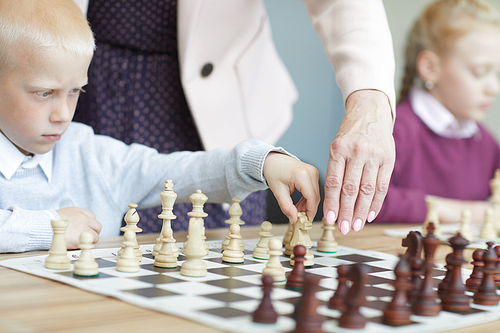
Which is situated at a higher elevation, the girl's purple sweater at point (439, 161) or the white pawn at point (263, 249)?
the girl's purple sweater at point (439, 161)

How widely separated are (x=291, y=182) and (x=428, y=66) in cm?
189

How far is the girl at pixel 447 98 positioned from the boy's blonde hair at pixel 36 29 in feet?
5.63

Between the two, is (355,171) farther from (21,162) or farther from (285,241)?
(21,162)

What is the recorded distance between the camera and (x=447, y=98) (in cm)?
275

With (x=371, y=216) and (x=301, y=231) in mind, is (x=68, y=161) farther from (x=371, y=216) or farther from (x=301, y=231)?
(x=371, y=216)

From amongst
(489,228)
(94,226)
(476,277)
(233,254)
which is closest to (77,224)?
(94,226)

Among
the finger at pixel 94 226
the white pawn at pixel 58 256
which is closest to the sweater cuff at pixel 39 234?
the finger at pixel 94 226

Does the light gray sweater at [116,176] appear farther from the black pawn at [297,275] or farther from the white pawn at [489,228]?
the white pawn at [489,228]

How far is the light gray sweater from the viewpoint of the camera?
4.54 feet

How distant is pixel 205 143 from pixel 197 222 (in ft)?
2.35

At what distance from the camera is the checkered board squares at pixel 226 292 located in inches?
26.2

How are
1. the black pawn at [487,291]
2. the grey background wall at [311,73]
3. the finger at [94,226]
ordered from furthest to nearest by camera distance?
1. the grey background wall at [311,73]
2. the finger at [94,226]
3. the black pawn at [487,291]

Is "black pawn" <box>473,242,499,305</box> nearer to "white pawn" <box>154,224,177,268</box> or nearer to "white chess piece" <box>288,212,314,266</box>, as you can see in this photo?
"white chess piece" <box>288,212,314,266</box>

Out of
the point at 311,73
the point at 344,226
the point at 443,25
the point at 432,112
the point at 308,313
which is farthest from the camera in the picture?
the point at 311,73
